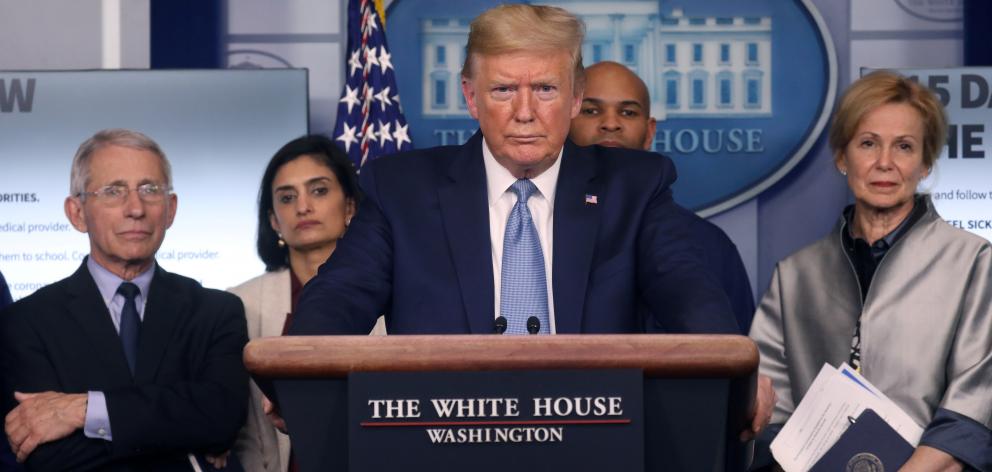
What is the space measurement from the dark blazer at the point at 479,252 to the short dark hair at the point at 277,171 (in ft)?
6.51

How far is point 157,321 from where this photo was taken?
3.40 m

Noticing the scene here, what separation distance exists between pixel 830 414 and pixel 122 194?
1948mm

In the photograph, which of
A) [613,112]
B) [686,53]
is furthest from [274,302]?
[686,53]

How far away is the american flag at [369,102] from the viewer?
16.7ft

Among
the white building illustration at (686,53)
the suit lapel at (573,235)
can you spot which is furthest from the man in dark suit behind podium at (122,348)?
the white building illustration at (686,53)

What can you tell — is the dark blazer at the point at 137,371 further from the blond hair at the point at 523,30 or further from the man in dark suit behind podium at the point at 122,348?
the blond hair at the point at 523,30

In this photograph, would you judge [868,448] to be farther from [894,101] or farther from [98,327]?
[98,327]

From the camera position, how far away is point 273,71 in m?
5.18

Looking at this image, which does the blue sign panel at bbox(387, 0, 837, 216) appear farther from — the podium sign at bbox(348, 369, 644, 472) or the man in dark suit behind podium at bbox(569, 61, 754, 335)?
the podium sign at bbox(348, 369, 644, 472)

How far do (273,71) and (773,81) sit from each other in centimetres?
Result: 206

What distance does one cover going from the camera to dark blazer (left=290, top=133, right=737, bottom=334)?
2.11 m

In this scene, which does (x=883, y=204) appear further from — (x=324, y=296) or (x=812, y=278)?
(x=324, y=296)

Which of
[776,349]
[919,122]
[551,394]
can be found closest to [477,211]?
[551,394]

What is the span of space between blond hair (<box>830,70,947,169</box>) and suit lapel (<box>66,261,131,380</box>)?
1949 mm
